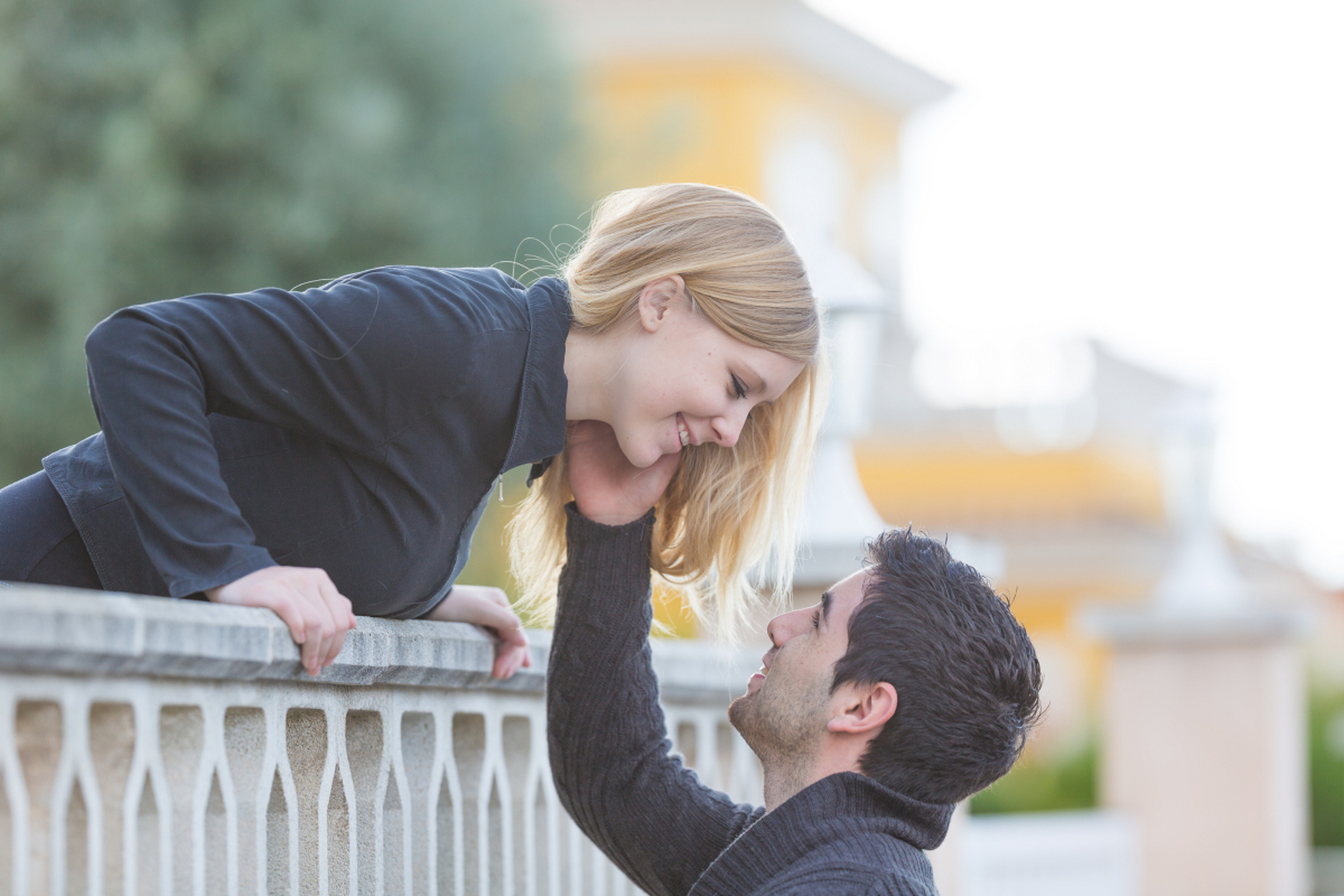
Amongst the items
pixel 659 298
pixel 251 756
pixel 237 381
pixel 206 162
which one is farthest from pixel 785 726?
pixel 206 162

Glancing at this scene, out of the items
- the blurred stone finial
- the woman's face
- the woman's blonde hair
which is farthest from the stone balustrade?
the blurred stone finial

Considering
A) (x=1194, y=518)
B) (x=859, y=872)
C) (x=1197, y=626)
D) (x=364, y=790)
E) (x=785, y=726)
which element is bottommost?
(x=859, y=872)

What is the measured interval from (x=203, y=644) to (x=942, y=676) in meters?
1.18

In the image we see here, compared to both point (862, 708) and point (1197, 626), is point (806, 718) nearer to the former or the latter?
point (862, 708)

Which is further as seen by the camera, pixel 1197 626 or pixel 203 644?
pixel 1197 626

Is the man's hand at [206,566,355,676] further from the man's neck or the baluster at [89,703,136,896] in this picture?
the man's neck

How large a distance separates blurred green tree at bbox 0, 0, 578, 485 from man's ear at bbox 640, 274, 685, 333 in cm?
725

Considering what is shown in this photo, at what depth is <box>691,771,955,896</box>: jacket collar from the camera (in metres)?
2.37

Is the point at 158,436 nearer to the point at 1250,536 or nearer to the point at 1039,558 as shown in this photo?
the point at 1039,558

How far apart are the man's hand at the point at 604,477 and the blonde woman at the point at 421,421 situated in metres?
0.01

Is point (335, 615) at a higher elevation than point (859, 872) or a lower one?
higher

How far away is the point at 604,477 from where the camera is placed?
2.78 metres

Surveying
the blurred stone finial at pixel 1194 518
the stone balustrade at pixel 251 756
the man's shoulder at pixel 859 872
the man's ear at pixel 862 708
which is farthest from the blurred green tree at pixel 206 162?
the man's shoulder at pixel 859 872

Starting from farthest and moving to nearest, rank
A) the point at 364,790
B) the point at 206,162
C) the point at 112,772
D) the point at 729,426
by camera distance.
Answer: the point at 206,162
the point at 729,426
the point at 364,790
the point at 112,772
